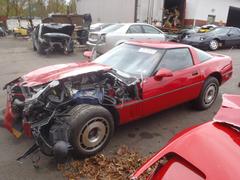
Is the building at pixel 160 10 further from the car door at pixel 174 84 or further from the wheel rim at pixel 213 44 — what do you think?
the car door at pixel 174 84

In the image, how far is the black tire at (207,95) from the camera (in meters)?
4.76

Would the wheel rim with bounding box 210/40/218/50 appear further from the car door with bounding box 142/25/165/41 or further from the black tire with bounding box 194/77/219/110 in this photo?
the black tire with bounding box 194/77/219/110

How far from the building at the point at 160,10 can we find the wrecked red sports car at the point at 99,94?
45.7 feet

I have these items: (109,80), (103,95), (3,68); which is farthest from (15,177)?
(3,68)

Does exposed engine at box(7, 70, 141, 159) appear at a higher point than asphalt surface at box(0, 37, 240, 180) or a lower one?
higher

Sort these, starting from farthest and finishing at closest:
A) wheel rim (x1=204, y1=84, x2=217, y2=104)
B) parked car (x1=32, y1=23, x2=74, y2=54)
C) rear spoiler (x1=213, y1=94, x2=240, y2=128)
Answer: parked car (x1=32, y1=23, x2=74, y2=54)
wheel rim (x1=204, y1=84, x2=217, y2=104)
rear spoiler (x1=213, y1=94, x2=240, y2=128)

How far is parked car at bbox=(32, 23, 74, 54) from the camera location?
456 inches

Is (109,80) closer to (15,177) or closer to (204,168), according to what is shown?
(15,177)

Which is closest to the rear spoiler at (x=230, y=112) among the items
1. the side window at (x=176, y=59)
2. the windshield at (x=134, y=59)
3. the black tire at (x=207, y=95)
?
the windshield at (x=134, y=59)

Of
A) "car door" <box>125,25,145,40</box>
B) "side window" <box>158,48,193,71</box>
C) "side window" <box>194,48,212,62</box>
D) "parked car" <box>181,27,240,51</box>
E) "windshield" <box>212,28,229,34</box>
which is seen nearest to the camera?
"side window" <box>158,48,193,71</box>

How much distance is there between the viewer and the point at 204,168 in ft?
5.28

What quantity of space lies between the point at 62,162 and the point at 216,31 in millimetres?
13200

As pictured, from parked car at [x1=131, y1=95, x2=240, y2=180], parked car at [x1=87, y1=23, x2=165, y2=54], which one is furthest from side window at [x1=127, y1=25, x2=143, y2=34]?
parked car at [x1=131, y1=95, x2=240, y2=180]

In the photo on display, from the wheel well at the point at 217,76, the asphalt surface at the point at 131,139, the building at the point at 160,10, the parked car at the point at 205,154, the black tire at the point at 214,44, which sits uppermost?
the building at the point at 160,10
